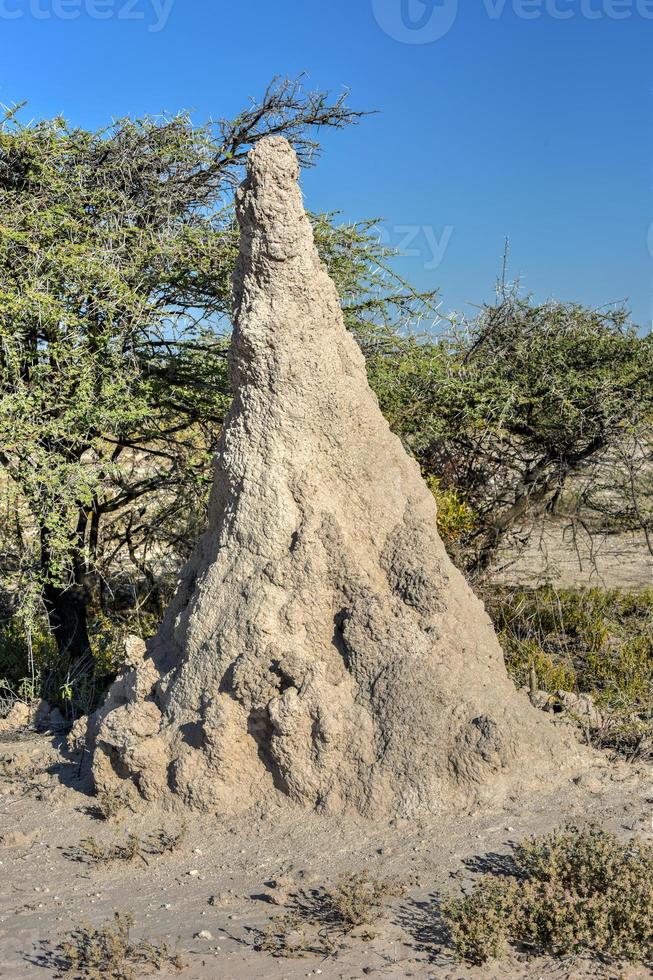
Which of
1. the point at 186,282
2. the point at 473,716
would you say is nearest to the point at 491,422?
the point at 186,282

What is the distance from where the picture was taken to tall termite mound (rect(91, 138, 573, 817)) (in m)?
4.37

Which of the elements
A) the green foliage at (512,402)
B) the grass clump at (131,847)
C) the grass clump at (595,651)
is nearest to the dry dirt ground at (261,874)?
the grass clump at (131,847)

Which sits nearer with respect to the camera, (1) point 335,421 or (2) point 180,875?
(2) point 180,875

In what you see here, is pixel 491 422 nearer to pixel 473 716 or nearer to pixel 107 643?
pixel 107 643

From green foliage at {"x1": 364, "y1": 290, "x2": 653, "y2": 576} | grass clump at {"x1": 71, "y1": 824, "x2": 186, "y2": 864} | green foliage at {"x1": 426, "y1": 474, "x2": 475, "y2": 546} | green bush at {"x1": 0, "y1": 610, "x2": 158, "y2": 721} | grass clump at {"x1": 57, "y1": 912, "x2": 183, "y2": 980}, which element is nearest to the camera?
grass clump at {"x1": 57, "y1": 912, "x2": 183, "y2": 980}

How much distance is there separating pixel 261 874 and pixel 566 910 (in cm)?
136

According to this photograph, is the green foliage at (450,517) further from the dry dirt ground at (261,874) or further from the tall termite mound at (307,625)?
the dry dirt ground at (261,874)

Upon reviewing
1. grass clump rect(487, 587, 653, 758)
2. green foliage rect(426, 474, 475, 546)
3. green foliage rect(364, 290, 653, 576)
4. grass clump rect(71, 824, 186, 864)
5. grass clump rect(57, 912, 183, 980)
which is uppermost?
green foliage rect(364, 290, 653, 576)

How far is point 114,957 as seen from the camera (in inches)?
133

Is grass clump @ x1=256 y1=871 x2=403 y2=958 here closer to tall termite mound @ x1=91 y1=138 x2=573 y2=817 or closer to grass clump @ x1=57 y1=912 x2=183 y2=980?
grass clump @ x1=57 y1=912 x2=183 y2=980

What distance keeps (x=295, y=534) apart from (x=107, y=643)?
3.54 meters

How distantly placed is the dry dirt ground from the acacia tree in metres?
2.47

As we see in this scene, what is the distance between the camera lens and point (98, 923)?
149 inches

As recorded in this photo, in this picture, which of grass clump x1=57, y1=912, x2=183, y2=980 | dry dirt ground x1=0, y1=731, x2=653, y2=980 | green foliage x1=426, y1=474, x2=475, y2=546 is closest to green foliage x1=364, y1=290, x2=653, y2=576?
green foliage x1=426, y1=474, x2=475, y2=546
